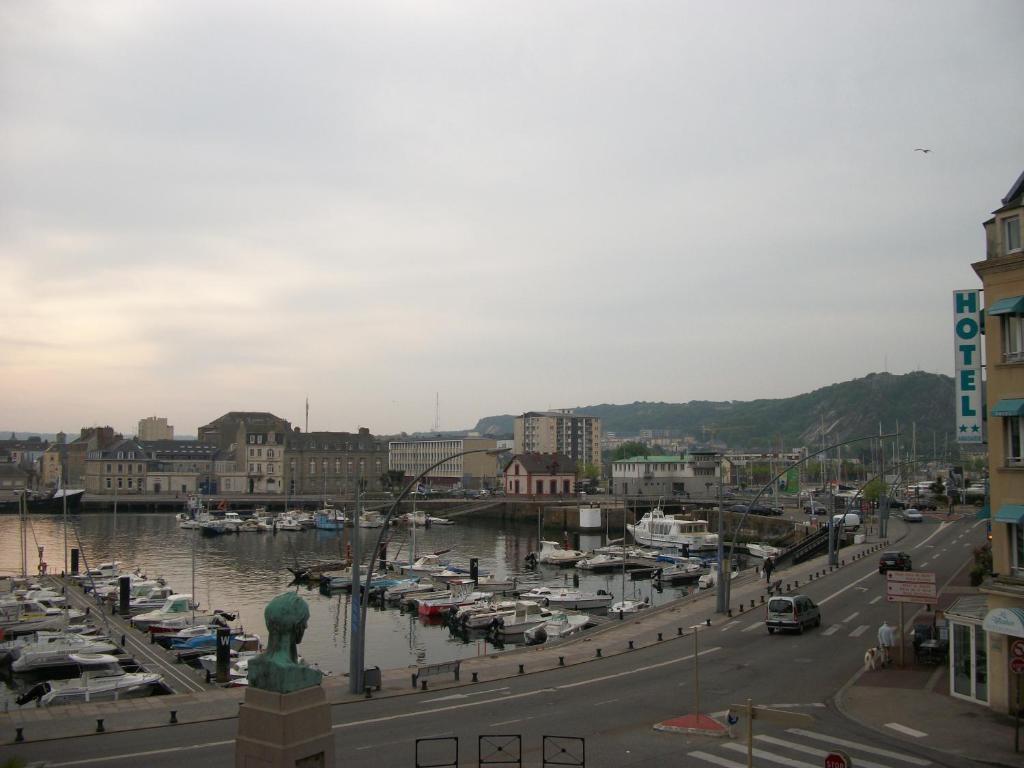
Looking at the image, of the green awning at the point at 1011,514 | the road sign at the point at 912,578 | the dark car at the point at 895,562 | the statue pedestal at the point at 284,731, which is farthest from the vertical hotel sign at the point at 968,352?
the dark car at the point at 895,562

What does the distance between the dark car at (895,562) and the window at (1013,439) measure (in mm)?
30263

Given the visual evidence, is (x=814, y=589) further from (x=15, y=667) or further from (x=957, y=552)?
(x=15, y=667)

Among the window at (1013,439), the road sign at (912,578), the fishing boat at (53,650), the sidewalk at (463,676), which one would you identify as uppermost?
the window at (1013,439)

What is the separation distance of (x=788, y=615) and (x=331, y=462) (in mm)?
134335

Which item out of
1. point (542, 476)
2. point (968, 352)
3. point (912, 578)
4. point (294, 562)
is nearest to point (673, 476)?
point (542, 476)

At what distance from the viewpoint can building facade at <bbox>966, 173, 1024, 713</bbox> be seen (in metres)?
22.0

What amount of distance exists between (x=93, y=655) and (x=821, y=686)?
97.1 feet

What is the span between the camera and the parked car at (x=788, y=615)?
3441 cm

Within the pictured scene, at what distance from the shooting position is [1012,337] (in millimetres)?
23000

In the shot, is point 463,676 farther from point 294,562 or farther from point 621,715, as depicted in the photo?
point 294,562

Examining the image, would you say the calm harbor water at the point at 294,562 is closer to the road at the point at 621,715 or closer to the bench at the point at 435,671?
the bench at the point at 435,671

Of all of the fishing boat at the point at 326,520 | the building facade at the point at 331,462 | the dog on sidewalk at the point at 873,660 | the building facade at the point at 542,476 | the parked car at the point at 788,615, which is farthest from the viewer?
the building facade at the point at 331,462

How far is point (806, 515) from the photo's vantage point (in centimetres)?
11050

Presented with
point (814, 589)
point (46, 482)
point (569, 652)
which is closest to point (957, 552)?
point (814, 589)
